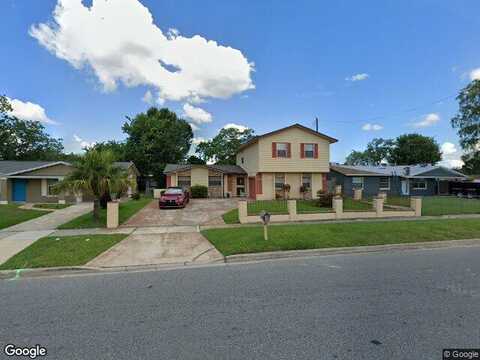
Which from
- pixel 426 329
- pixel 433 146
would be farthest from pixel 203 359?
pixel 433 146

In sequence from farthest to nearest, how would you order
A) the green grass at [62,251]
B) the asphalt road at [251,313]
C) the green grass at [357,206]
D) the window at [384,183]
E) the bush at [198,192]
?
the window at [384,183]
the bush at [198,192]
the green grass at [357,206]
the green grass at [62,251]
the asphalt road at [251,313]

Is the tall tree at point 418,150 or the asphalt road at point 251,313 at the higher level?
the tall tree at point 418,150

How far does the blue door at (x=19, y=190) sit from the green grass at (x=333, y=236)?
69.9ft

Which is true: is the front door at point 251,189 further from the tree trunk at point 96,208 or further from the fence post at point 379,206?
the tree trunk at point 96,208

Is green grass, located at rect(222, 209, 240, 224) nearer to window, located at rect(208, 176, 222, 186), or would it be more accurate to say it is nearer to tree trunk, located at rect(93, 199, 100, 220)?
tree trunk, located at rect(93, 199, 100, 220)

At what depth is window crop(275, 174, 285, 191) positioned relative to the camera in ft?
76.5

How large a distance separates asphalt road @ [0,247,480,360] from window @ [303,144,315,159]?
17730 millimetres

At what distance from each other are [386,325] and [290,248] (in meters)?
4.30

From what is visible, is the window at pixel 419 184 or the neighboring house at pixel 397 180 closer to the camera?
the neighboring house at pixel 397 180

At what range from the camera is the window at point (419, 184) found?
32.0 m

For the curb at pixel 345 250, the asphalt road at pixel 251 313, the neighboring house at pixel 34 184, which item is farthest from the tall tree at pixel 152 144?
the asphalt road at pixel 251 313

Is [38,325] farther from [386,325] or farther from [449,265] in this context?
[449,265]

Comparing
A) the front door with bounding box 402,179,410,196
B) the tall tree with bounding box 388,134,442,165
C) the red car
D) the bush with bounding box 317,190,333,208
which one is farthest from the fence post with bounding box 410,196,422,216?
the tall tree with bounding box 388,134,442,165

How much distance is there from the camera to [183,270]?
6.27m
